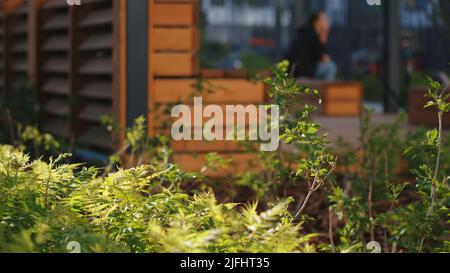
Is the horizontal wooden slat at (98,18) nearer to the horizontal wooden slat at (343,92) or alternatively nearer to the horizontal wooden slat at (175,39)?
the horizontal wooden slat at (175,39)

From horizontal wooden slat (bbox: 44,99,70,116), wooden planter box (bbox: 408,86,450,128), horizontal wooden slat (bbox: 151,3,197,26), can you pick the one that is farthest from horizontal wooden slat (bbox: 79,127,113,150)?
wooden planter box (bbox: 408,86,450,128)

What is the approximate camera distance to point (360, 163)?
7.53 m

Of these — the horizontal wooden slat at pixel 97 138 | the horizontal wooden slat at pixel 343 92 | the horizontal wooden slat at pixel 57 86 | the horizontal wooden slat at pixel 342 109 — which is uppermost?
the horizontal wooden slat at pixel 57 86

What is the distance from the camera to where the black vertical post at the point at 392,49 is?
14.3 meters

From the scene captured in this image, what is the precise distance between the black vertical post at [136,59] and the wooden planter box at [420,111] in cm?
437

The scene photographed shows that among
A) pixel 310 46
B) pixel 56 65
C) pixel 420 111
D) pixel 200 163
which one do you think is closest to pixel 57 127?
pixel 56 65

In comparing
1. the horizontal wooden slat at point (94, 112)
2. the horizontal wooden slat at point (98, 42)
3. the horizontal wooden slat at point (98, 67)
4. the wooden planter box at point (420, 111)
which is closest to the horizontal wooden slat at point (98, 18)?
the horizontal wooden slat at point (98, 42)

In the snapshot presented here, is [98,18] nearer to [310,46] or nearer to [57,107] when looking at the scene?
[57,107]

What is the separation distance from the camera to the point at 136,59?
829 centimetres

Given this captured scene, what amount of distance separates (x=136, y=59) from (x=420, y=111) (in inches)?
184

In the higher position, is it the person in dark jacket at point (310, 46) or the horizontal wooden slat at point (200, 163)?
the person in dark jacket at point (310, 46)
